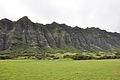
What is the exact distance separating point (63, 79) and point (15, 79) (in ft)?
23.4

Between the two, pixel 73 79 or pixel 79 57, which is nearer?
pixel 73 79

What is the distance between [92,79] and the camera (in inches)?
1109

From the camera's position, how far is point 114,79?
27.7 m

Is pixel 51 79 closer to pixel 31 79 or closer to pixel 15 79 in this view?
pixel 31 79

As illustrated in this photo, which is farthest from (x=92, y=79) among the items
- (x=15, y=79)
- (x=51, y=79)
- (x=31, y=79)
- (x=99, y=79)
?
(x=15, y=79)

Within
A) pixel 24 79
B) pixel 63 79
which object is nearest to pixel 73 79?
pixel 63 79

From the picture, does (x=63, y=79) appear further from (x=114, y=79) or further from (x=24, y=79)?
(x=114, y=79)

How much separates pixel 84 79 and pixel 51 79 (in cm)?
493

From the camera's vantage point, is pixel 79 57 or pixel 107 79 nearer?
pixel 107 79

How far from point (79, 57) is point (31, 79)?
3849 inches

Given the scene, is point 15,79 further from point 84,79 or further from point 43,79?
point 84,79

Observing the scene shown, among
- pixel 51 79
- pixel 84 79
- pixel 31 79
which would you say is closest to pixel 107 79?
pixel 84 79

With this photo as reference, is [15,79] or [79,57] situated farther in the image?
[79,57]

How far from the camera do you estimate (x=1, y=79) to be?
27.6 metres
